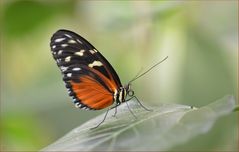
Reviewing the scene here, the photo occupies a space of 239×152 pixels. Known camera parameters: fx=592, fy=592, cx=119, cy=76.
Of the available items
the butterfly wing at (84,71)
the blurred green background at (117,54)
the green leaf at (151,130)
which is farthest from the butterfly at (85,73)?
the blurred green background at (117,54)

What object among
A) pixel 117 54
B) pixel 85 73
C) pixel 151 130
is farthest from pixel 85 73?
pixel 117 54

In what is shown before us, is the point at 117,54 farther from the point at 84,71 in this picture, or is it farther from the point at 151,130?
the point at 151,130

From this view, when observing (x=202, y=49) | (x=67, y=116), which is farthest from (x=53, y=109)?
(x=202, y=49)

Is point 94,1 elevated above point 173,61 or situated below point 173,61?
above

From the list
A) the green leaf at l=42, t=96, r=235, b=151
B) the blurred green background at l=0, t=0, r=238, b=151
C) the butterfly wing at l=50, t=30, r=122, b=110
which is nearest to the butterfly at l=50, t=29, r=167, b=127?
the butterfly wing at l=50, t=30, r=122, b=110

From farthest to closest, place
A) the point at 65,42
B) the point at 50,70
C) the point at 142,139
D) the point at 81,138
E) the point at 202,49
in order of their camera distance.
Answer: the point at 50,70
the point at 202,49
the point at 65,42
the point at 81,138
the point at 142,139

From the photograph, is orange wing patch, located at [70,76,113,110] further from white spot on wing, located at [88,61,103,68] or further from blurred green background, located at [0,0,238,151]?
blurred green background, located at [0,0,238,151]

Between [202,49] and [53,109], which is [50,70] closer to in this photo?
[53,109]

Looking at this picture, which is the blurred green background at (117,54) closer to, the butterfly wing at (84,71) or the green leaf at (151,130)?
the butterfly wing at (84,71)
